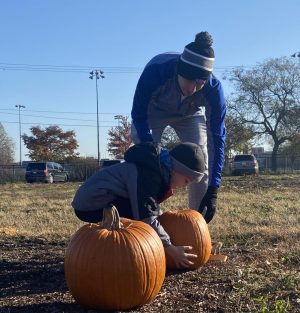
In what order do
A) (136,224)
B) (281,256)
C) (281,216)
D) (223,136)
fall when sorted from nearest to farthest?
(136,224)
(281,256)
(223,136)
(281,216)

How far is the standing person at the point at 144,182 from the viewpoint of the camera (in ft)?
12.9

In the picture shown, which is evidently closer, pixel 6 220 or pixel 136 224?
pixel 136 224

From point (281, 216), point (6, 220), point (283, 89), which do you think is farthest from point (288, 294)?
point (283, 89)

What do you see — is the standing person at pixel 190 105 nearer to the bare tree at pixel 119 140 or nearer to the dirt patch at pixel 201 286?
the dirt patch at pixel 201 286

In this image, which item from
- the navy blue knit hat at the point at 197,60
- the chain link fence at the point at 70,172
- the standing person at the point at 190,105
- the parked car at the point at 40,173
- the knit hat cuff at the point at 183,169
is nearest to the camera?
the knit hat cuff at the point at 183,169

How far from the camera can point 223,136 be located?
18.0 feet

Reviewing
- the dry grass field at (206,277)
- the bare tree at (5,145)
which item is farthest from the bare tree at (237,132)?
the dry grass field at (206,277)

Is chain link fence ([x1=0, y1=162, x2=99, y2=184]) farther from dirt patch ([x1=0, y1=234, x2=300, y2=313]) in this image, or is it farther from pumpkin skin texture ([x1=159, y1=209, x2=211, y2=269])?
pumpkin skin texture ([x1=159, y1=209, x2=211, y2=269])

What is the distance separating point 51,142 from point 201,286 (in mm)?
58272

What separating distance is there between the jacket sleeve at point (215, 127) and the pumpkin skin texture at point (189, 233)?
0.56 m

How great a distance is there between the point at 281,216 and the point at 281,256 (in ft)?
14.2

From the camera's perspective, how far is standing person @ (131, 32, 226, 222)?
185 inches

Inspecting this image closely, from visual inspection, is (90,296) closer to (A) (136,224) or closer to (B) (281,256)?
(A) (136,224)

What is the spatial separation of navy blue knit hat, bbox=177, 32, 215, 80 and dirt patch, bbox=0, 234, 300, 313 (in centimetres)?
166
